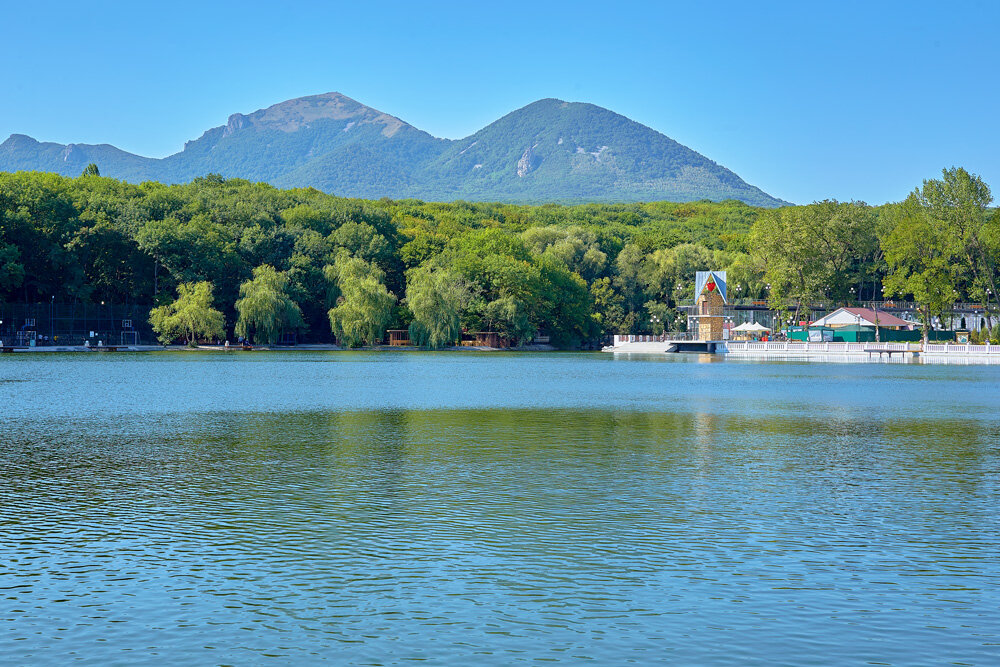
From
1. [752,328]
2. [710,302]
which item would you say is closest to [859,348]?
[752,328]

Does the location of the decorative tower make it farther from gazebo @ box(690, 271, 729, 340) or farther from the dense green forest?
the dense green forest

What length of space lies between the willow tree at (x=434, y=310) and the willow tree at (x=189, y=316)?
18882 mm

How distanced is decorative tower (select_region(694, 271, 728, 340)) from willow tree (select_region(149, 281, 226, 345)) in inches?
2051

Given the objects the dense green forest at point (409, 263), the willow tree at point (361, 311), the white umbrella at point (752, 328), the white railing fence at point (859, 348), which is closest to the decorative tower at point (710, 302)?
the white umbrella at point (752, 328)

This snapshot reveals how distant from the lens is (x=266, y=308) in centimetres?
9394

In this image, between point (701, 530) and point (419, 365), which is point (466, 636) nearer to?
point (701, 530)

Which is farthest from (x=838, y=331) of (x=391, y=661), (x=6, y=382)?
(x=391, y=661)

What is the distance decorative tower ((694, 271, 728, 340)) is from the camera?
111000mm

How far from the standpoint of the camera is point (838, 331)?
101125 millimetres

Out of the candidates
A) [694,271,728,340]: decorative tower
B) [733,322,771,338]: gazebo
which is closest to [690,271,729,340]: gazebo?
[694,271,728,340]: decorative tower

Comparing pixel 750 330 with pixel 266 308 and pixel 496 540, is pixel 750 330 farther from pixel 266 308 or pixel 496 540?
pixel 496 540

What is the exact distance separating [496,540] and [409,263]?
100 m

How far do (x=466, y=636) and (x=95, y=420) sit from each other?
2384 cm

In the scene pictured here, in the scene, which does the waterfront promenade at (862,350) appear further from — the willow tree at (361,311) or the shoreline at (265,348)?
the willow tree at (361,311)
